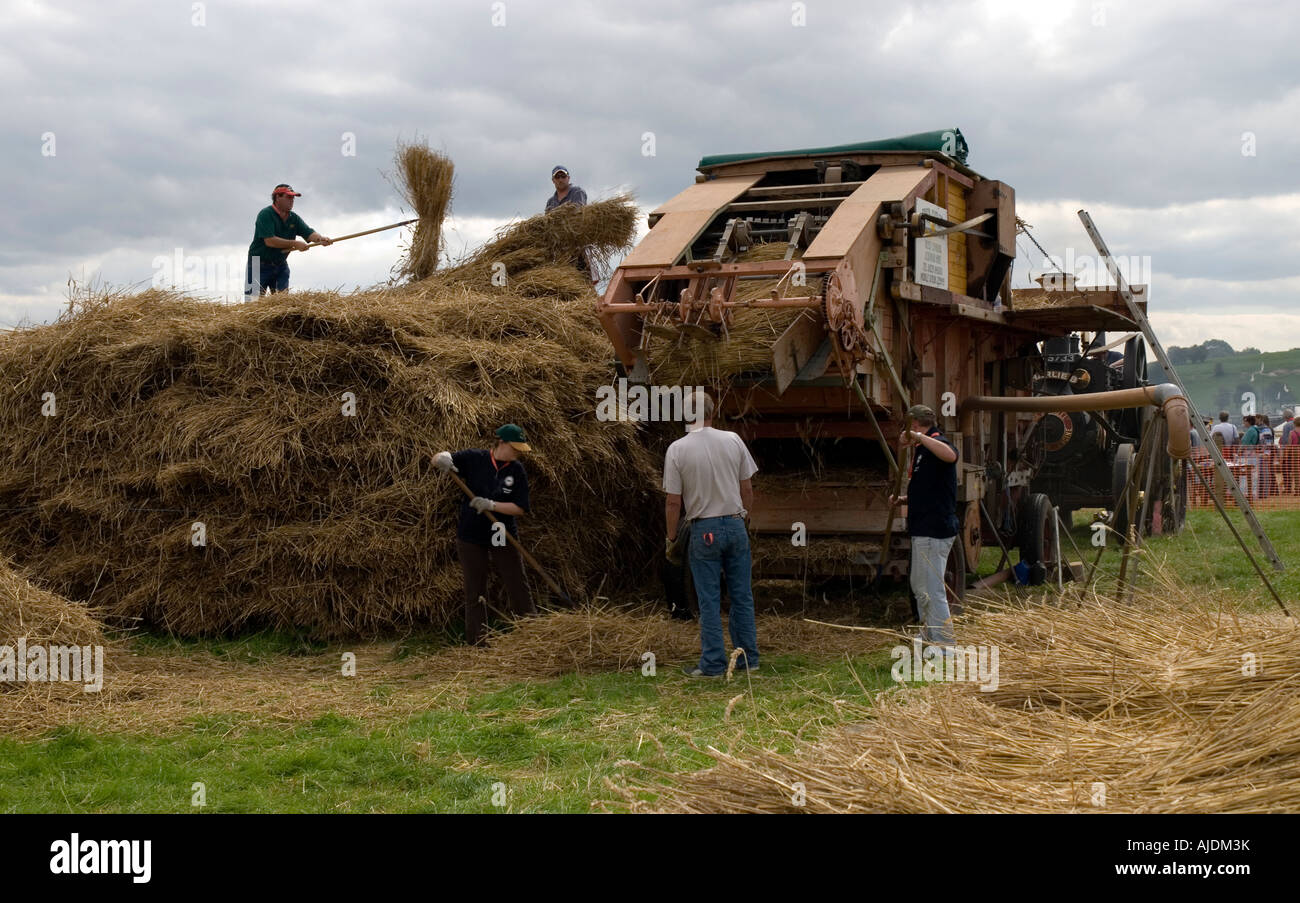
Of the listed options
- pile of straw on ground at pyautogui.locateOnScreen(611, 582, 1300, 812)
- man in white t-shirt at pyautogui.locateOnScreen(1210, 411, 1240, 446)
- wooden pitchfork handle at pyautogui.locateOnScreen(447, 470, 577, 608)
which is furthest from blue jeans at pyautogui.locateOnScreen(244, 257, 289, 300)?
man in white t-shirt at pyautogui.locateOnScreen(1210, 411, 1240, 446)

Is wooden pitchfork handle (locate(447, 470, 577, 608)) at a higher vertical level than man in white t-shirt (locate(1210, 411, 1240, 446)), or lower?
lower

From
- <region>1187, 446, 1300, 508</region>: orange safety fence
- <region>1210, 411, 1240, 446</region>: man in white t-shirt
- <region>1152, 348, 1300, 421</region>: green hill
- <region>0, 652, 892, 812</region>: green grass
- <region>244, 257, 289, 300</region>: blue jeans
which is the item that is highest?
<region>1152, 348, 1300, 421</region>: green hill

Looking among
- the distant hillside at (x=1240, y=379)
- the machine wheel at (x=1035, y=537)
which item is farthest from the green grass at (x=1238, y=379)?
the machine wheel at (x=1035, y=537)

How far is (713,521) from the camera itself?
8234 millimetres

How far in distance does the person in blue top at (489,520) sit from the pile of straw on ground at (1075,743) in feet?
13.8

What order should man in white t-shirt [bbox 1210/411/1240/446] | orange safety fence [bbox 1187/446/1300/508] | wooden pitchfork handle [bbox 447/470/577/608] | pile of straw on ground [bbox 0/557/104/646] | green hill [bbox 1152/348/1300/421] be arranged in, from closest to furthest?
pile of straw on ground [bbox 0/557/104/646], wooden pitchfork handle [bbox 447/470/577/608], orange safety fence [bbox 1187/446/1300/508], man in white t-shirt [bbox 1210/411/1240/446], green hill [bbox 1152/348/1300/421]

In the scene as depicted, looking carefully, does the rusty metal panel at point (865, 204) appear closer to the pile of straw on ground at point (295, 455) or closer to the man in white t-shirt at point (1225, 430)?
the pile of straw on ground at point (295, 455)

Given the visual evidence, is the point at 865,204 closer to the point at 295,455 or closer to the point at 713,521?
the point at 713,521

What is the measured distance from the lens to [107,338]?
1063 cm

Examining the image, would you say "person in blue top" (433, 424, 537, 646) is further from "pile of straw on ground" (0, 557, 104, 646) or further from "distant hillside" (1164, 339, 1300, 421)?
"distant hillside" (1164, 339, 1300, 421)

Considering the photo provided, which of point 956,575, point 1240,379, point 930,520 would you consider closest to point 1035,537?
point 956,575

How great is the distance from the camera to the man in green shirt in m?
12.2

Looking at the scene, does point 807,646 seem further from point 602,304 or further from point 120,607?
point 120,607

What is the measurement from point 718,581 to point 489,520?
6.25 ft
